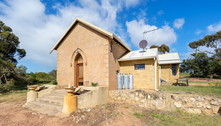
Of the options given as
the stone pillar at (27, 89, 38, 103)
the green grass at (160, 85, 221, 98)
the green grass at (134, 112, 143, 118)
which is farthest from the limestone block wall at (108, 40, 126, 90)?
the stone pillar at (27, 89, 38, 103)

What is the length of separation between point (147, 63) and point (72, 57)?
256 inches

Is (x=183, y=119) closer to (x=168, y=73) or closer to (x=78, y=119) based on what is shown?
(x=78, y=119)

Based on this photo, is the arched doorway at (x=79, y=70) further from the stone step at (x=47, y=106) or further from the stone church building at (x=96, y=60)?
the stone step at (x=47, y=106)

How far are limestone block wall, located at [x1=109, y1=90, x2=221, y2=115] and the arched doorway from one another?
3.70m

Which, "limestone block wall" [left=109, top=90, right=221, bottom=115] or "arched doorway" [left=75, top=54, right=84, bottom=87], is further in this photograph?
"arched doorway" [left=75, top=54, right=84, bottom=87]

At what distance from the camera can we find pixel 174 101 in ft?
20.9

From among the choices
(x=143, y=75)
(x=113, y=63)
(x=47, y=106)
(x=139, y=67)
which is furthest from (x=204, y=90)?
(x=47, y=106)

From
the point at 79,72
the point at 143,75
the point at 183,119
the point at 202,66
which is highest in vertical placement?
the point at 202,66

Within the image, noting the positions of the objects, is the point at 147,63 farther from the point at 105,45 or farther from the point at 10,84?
the point at 10,84

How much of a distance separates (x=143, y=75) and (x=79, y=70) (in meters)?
5.60

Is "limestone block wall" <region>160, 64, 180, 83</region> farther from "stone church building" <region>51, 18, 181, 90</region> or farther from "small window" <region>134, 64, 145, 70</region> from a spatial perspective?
"small window" <region>134, 64, 145, 70</region>

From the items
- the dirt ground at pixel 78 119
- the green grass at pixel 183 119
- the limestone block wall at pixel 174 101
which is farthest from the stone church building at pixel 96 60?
the green grass at pixel 183 119

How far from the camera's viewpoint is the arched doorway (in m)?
9.72

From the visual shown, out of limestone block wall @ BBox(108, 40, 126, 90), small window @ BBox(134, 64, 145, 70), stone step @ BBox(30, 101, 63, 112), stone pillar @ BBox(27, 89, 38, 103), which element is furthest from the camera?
small window @ BBox(134, 64, 145, 70)
